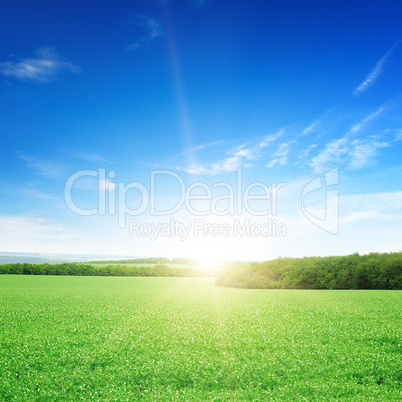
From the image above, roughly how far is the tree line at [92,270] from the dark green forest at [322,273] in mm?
17628

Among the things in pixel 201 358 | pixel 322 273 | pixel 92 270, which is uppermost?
pixel 201 358

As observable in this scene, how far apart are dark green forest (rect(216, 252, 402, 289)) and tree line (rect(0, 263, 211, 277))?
17.6 meters

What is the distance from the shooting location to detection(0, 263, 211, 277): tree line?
2298 inches

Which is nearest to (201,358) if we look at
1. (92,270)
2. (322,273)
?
(322,273)

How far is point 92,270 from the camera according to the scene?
202 feet

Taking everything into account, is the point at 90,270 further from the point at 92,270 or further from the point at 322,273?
the point at 322,273

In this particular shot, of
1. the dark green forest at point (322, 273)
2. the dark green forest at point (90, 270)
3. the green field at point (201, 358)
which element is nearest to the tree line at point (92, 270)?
the dark green forest at point (90, 270)

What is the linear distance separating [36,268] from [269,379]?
62344 millimetres

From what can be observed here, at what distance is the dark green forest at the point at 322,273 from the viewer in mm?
Answer: 34562

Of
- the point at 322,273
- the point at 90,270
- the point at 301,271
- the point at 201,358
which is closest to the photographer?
Answer: the point at 201,358

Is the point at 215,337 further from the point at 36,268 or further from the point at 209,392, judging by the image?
the point at 36,268

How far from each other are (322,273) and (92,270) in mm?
44616

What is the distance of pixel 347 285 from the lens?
1460 inches

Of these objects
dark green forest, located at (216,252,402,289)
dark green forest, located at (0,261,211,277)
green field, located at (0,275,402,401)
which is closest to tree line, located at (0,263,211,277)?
dark green forest, located at (0,261,211,277)
